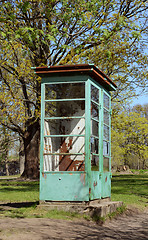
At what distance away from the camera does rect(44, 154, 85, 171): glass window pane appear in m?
8.68

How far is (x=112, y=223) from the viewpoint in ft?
26.8

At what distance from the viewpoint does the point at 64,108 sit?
361 inches

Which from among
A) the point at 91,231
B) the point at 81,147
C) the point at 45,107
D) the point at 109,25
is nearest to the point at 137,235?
the point at 91,231

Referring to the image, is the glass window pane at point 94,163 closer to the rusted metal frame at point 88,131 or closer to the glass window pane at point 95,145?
the glass window pane at point 95,145

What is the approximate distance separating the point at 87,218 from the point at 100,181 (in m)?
1.53

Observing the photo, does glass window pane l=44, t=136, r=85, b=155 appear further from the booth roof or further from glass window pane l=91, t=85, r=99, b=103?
the booth roof

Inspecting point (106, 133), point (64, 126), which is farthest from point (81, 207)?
point (106, 133)

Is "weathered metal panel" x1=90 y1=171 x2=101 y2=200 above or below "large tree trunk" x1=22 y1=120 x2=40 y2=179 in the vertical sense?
below

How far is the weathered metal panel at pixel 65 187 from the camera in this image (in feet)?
27.0

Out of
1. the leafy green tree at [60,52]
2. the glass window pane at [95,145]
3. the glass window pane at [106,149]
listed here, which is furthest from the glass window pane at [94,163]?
the leafy green tree at [60,52]

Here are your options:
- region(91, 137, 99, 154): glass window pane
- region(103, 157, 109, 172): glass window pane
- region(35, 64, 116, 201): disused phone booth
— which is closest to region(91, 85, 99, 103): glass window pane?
region(35, 64, 116, 201): disused phone booth

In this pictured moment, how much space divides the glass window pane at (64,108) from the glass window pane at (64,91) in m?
0.17

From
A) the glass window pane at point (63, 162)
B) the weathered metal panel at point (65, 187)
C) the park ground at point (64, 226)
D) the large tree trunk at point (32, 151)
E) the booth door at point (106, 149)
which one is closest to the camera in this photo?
the park ground at point (64, 226)

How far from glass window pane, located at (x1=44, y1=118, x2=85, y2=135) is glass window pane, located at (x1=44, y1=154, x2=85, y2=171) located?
604mm
